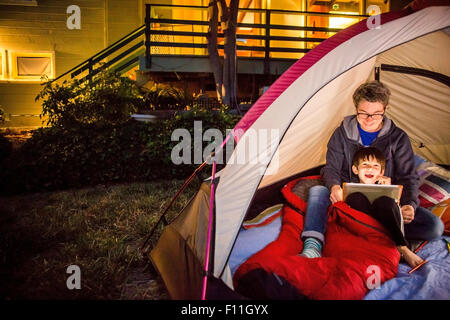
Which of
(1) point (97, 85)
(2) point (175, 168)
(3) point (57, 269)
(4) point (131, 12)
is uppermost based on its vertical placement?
(4) point (131, 12)

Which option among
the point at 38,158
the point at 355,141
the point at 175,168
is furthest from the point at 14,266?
the point at 355,141

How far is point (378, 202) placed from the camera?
2135 mm

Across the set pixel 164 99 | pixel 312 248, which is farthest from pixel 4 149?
pixel 312 248

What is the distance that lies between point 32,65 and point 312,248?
10.1 m

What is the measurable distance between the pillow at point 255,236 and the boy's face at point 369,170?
78 cm

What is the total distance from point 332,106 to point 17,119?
9.25 meters

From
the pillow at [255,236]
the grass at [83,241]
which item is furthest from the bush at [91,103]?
the pillow at [255,236]

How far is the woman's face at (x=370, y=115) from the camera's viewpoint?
249 centimetres

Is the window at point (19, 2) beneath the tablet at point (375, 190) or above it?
above

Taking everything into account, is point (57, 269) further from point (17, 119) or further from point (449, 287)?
point (17, 119)

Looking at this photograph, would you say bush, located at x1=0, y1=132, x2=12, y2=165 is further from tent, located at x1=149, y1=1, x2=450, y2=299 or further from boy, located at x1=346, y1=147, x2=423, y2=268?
boy, located at x1=346, y1=147, x2=423, y2=268

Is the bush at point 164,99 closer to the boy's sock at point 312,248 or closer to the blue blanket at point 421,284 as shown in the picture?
the boy's sock at point 312,248

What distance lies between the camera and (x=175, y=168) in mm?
4445

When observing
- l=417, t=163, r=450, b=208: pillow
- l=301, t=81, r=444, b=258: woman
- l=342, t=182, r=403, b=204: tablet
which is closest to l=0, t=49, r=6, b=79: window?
l=301, t=81, r=444, b=258: woman
